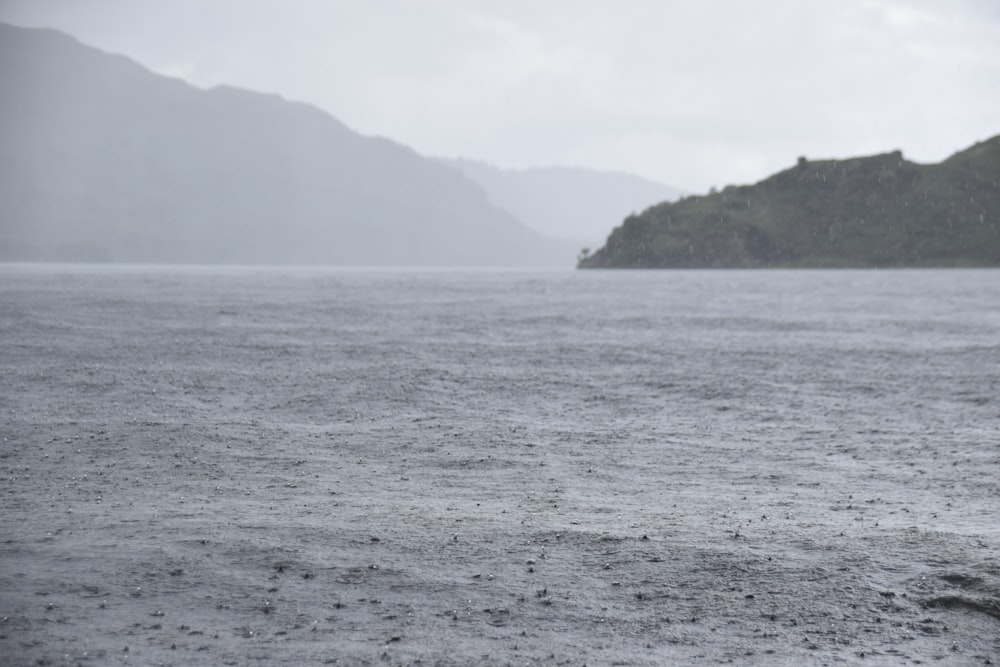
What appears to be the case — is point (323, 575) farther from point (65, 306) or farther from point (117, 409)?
point (65, 306)

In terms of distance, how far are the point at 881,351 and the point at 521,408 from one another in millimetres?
16950

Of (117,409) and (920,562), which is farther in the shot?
(117,409)

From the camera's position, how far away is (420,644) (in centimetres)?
707

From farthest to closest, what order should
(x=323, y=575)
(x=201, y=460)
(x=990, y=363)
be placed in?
(x=990, y=363)
(x=201, y=460)
(x=323, y=575)

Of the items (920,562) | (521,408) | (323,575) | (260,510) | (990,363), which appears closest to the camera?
(323,575)

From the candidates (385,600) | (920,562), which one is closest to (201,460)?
(385,600)

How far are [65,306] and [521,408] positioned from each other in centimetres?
3320

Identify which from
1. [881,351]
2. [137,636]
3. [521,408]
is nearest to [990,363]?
[881,351]

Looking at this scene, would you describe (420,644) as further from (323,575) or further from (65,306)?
(65,306)

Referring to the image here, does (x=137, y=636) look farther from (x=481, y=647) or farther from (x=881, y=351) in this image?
(x=881, y=351)

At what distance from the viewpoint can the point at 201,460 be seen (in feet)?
44.7

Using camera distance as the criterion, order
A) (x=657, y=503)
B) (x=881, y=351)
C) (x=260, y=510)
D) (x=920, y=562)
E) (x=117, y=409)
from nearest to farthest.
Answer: (x=920, y=562)
(x=260, y=510)
(x=657, y=503)
(x=117, y=409)
(x=881, y=351)

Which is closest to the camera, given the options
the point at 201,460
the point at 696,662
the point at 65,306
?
the point at 696,662

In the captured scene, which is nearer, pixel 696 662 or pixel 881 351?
pixel 696 662
